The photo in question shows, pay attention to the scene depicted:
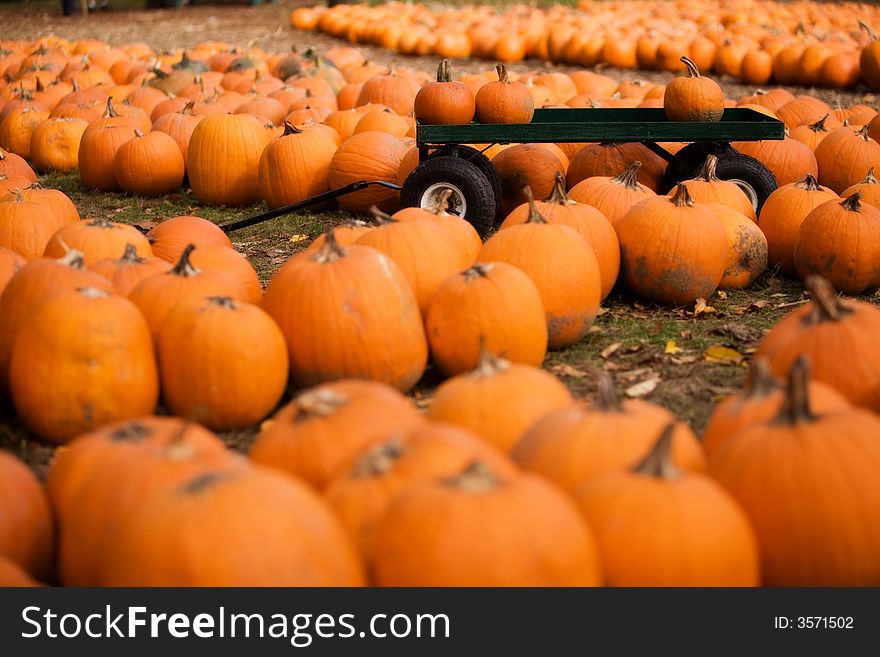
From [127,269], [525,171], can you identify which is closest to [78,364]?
[127,269]

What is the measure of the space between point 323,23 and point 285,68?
23.1 feet

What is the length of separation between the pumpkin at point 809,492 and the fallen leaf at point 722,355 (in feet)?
5.93

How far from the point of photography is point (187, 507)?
2020mm

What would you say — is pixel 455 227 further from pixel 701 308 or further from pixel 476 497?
pixel 476 497


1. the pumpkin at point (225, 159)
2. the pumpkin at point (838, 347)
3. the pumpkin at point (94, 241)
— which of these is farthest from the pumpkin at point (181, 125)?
the pumpkin at point (838, 347)

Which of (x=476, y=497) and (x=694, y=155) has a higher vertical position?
(x=476, y=497)

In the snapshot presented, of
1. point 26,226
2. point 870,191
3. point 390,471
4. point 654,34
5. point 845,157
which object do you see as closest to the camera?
point 390,471

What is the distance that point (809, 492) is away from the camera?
2365 mm

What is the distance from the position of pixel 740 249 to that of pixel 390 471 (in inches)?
135

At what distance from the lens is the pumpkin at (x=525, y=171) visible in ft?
21.4

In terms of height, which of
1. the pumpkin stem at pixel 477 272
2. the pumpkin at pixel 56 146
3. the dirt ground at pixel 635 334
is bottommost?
the dirt ground at pixel 635 334

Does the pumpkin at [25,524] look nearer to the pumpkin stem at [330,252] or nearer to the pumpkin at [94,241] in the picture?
the pumpkin stem at [330,252]

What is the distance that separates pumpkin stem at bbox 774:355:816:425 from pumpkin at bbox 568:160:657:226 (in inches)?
115
